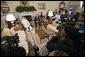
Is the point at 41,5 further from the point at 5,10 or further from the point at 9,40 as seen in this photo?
the point at 9,40


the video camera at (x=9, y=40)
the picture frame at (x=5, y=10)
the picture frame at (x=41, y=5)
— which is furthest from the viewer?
the picture frame at (x=41, y=5)

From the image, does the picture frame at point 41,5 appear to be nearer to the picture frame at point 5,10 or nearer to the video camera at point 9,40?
the picture frame at point 5,10

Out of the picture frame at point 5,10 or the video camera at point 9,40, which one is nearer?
the video camera at point 9,40

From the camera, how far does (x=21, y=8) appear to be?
6.76m

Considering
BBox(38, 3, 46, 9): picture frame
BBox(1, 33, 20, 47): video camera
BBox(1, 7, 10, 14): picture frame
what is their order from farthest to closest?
BBox(38, 3, 46, 9): picture frame → BBox(1, 7, 10, 14): picture frame → BBox(1, 33, 20, 47): video camera

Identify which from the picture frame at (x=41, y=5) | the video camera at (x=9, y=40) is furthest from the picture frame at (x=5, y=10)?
the video camera at (x=9, y=40)

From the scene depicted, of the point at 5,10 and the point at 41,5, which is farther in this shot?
the point at 41,5

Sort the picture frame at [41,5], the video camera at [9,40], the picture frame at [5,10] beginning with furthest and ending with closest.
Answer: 1. the picture frame at [41,5]
2. the picture frame at [5,10]
3. the video camera at [9,40]

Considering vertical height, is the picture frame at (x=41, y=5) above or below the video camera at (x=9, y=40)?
above

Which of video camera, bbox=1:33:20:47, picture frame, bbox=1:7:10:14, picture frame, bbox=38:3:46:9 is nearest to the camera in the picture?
video camera, bbox=1:33:20:47

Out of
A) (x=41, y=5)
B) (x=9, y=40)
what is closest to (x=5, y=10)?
(x=41, y=5)

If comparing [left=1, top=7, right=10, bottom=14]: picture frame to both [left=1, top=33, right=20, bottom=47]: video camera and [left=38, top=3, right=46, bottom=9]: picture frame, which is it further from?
[left=1, top=33, right=20, bottom=47]: video camera

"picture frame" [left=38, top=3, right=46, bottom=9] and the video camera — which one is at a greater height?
"picture frame" [left=38, top=3, right=46, bottom=9]

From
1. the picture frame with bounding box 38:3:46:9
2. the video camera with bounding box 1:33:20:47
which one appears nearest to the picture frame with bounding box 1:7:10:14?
the picture frame with bounding box 38:3:46:9
